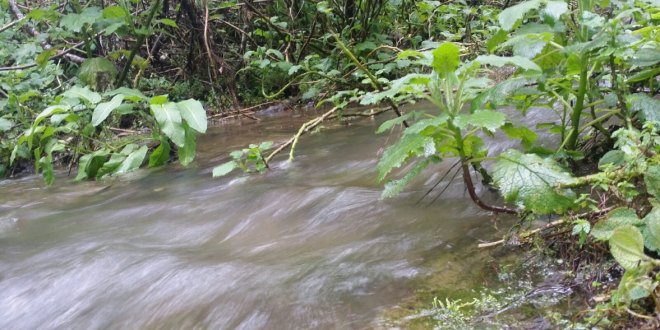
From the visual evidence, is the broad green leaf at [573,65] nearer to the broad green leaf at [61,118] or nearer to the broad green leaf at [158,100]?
the broad green leaf at [158,100]

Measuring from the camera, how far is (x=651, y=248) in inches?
50.9

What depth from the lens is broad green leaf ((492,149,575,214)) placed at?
160 centimetres

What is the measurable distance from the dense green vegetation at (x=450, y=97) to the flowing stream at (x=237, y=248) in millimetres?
238

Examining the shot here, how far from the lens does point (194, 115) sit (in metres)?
3.42

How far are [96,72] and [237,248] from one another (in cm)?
306

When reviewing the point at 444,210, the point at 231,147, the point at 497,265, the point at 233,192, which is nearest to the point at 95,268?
the point at 233,192

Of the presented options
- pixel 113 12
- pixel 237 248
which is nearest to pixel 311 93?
pixel 113 12

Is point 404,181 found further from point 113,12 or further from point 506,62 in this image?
point 113,12

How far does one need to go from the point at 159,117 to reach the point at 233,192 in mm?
743

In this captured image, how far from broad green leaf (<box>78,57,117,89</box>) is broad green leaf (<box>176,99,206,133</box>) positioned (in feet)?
4.95

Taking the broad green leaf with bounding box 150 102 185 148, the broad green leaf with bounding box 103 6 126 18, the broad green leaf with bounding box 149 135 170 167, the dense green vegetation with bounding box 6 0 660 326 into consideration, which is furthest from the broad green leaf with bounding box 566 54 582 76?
the broad green leaf with bounding box 103 6 126 18

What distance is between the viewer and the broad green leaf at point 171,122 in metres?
3.41

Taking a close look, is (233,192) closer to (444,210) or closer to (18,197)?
(444,210)

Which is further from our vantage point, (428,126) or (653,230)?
(428,126)
